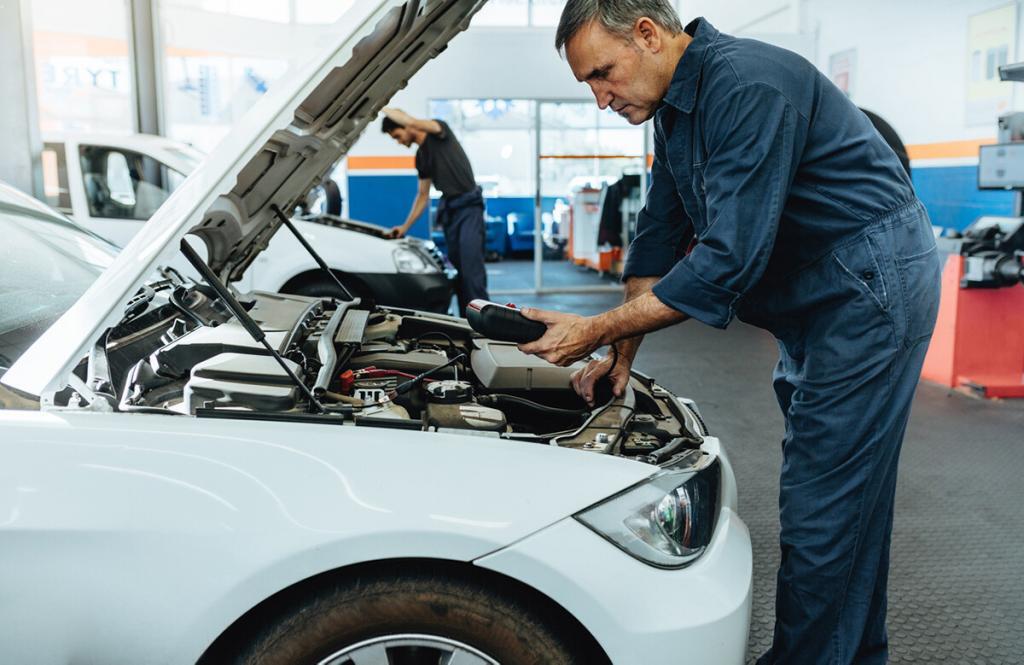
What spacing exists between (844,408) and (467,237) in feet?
15.8

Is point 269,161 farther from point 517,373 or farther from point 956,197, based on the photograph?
point 956,197

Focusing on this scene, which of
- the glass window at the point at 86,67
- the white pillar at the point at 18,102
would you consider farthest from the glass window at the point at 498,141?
the white pillar at the point at 18,102

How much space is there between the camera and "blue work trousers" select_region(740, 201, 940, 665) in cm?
179

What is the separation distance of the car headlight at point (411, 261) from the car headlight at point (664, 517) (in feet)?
14.2

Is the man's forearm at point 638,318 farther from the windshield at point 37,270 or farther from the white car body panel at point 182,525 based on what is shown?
the windshield at point 37,270

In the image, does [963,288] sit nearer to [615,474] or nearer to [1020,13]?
[1020,13]

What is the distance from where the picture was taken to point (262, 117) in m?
1.57

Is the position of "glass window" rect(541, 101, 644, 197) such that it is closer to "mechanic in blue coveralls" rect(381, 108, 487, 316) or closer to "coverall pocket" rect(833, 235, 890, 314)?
"mechanic in blue coveralls" rect(381, 108, 487, 316)

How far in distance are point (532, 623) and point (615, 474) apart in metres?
0.29

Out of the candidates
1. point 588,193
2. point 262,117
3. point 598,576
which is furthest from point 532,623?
point 588,193

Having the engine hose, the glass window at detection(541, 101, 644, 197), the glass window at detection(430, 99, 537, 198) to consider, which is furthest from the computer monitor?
the glass window at detection(430, 99, 537, 198)

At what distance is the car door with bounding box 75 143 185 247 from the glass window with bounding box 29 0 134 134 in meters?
2.20

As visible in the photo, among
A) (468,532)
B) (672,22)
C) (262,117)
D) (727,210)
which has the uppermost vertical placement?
(672,22)

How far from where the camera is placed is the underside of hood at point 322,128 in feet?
6.28
